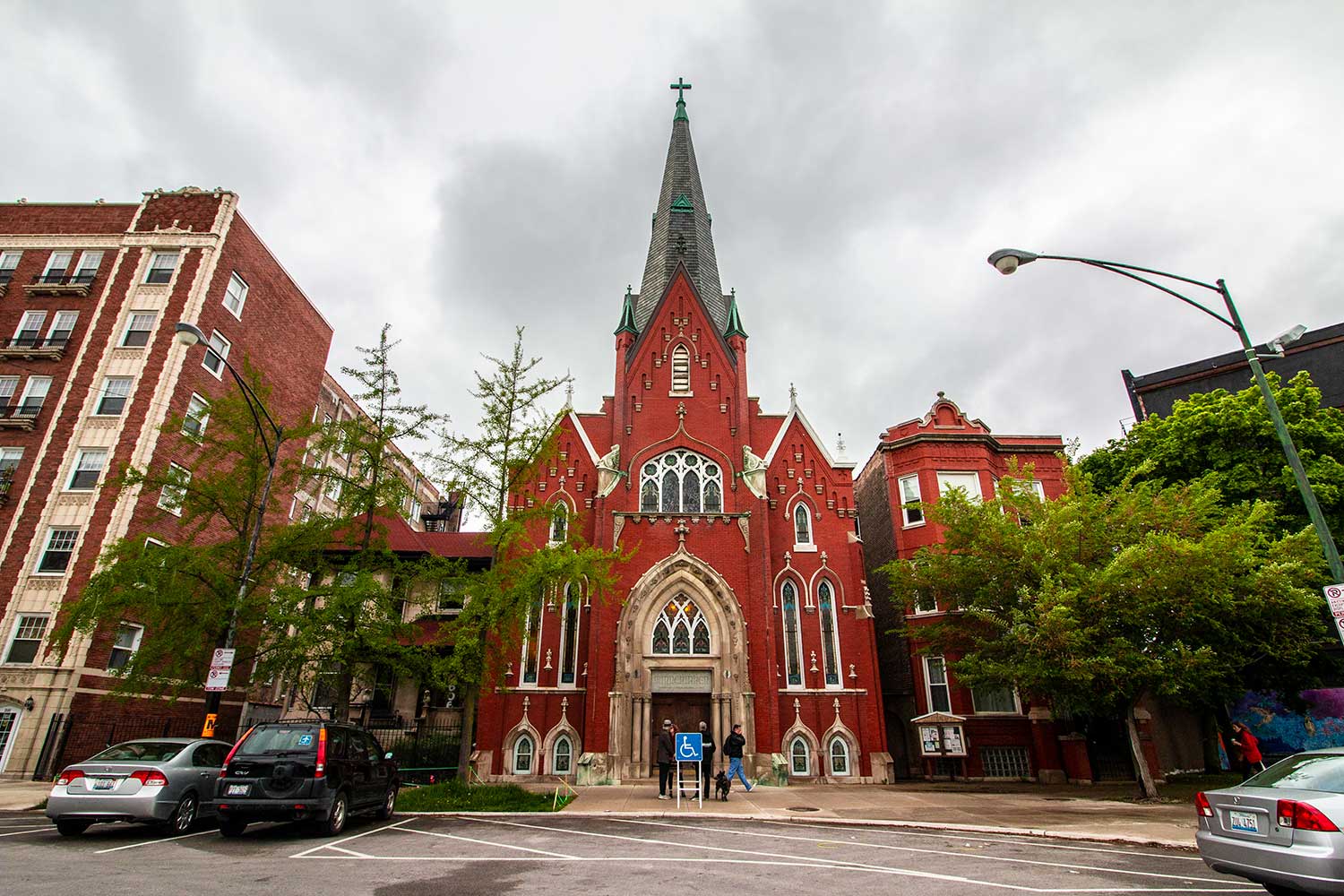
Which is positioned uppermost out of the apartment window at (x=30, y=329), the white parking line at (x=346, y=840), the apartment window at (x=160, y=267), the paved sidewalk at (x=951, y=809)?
the apartment window at (x=160, y=267)

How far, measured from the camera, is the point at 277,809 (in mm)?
10078

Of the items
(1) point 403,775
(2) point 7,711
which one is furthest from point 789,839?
(2) point 7,711

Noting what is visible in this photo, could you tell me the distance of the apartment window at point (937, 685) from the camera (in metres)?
24.0

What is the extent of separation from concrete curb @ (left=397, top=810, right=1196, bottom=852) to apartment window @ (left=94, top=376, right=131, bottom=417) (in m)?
21.3

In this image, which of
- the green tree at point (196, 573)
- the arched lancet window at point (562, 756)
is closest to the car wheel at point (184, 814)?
the green tree at point (196, 573)

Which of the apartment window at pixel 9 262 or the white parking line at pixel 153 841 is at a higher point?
the apartment window at pixel 9 262

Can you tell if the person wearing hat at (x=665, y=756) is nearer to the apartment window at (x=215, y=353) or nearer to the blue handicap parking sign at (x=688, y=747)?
the blue handicap parking sign at (x=688, y=747)

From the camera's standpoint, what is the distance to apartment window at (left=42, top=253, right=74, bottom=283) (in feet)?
95.7

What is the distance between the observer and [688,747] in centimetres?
1491

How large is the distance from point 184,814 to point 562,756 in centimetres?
1296

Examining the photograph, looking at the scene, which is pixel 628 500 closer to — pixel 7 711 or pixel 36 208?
pixel 7 711

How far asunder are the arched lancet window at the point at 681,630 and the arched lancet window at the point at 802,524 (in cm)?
475

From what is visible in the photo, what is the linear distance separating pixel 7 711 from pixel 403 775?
42.8ft

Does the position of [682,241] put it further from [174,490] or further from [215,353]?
[174,490]
